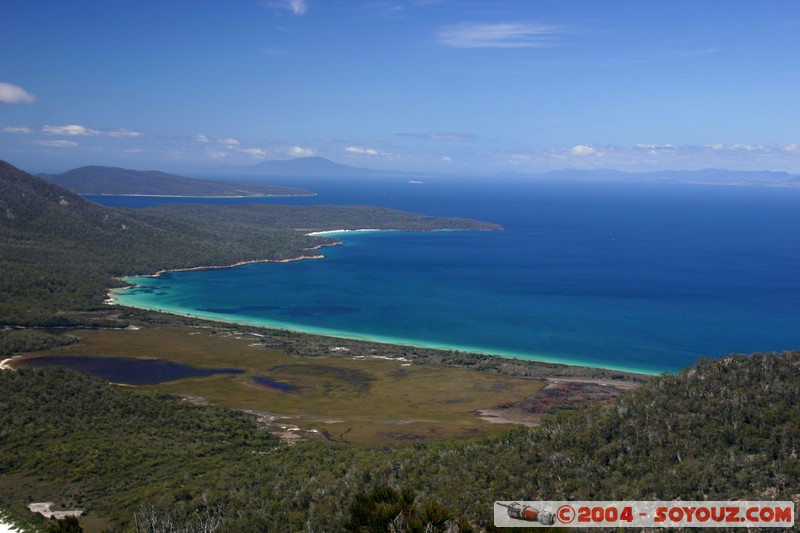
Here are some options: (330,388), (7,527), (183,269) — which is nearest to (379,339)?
(330,388)

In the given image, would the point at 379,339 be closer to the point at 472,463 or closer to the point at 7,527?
the point at 472,463

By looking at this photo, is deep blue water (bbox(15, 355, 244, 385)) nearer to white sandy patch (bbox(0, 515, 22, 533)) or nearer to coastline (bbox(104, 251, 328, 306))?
white sandy patch (bbox(0, 515, 22, 533))

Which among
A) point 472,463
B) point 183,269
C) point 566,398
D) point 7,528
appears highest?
point 472,463

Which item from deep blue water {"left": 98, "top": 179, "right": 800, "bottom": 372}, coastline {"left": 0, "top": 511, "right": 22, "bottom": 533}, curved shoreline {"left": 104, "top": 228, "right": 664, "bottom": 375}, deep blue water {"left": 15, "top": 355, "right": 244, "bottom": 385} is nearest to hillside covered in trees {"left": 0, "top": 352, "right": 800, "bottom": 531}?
coastline {"left": 0, "top": 511, "right": 22, "bottom": 533}

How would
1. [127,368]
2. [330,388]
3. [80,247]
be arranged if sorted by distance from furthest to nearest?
[80,247] → [127,368] → [330,388]

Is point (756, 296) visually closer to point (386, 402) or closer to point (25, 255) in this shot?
point (386, 402)

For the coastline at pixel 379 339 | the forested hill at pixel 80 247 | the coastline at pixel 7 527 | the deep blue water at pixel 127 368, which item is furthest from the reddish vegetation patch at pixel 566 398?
the forested hill at pixel 80 247
